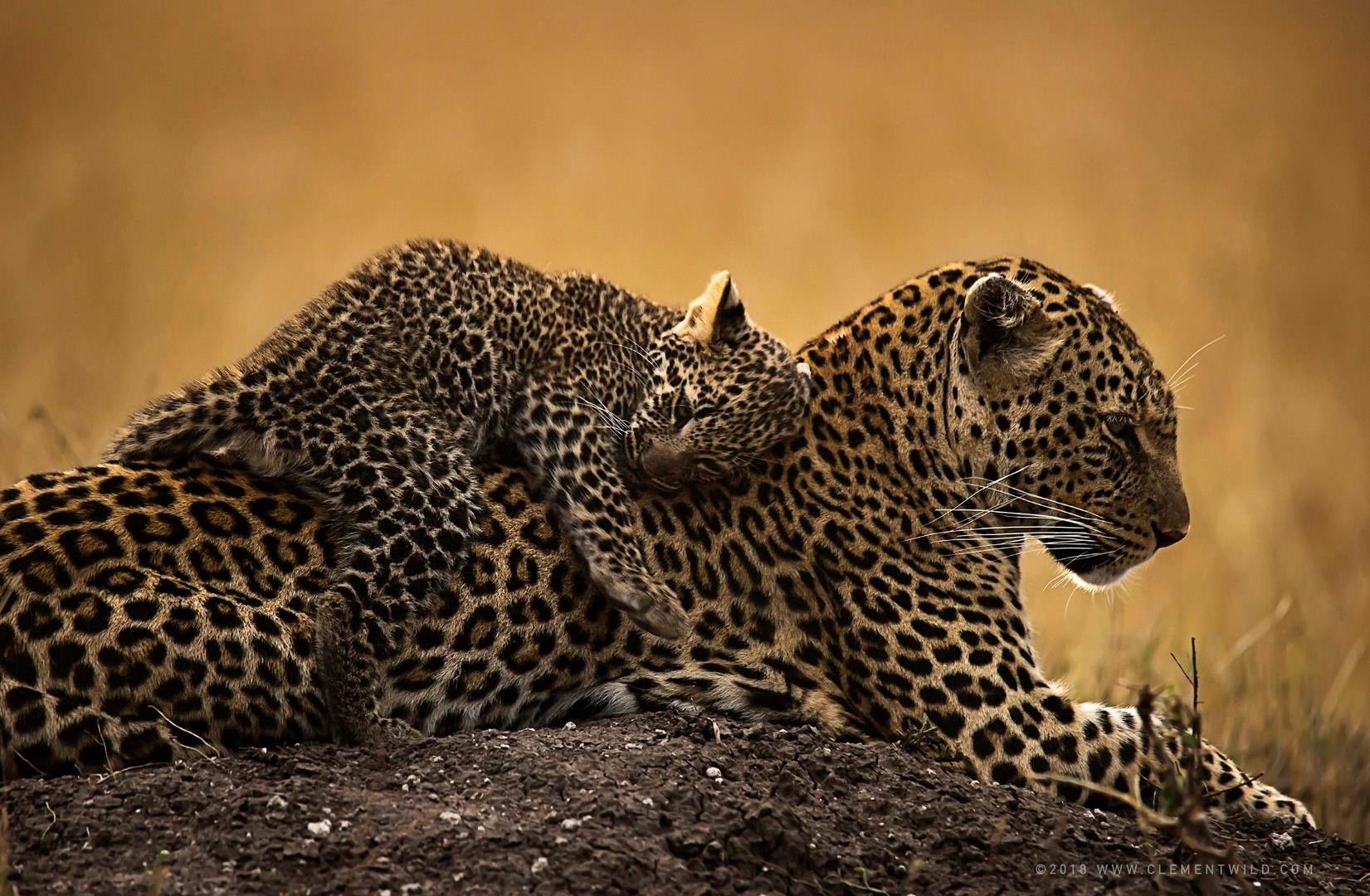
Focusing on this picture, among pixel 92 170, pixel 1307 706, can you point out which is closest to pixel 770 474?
pixel 1307 706

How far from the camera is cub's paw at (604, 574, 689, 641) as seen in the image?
6238 mm

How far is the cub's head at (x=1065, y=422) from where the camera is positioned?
691 cm

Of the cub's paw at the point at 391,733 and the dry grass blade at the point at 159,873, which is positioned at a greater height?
the cub's paw at the point at 391,733

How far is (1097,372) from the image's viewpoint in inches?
273

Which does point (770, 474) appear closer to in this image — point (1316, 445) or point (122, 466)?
point (122, 466)

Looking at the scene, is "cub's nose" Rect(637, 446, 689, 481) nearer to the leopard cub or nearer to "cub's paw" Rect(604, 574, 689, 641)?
the leopard cub

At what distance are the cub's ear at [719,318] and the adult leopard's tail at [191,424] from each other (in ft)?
7.26

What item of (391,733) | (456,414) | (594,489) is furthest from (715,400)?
(391,733)

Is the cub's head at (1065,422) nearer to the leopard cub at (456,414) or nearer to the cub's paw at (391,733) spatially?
the leopard cub at (456,414)

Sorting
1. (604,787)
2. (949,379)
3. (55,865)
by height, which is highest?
(949,379)

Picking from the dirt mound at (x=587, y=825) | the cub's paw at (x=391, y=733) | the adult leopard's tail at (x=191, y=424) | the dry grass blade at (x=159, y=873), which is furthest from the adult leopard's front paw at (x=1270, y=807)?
the adult leopard's tail at (x=191, y=424)

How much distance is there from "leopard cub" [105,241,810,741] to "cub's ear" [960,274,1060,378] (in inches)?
34.4

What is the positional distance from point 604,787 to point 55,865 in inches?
78.0

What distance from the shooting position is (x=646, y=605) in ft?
20.5
